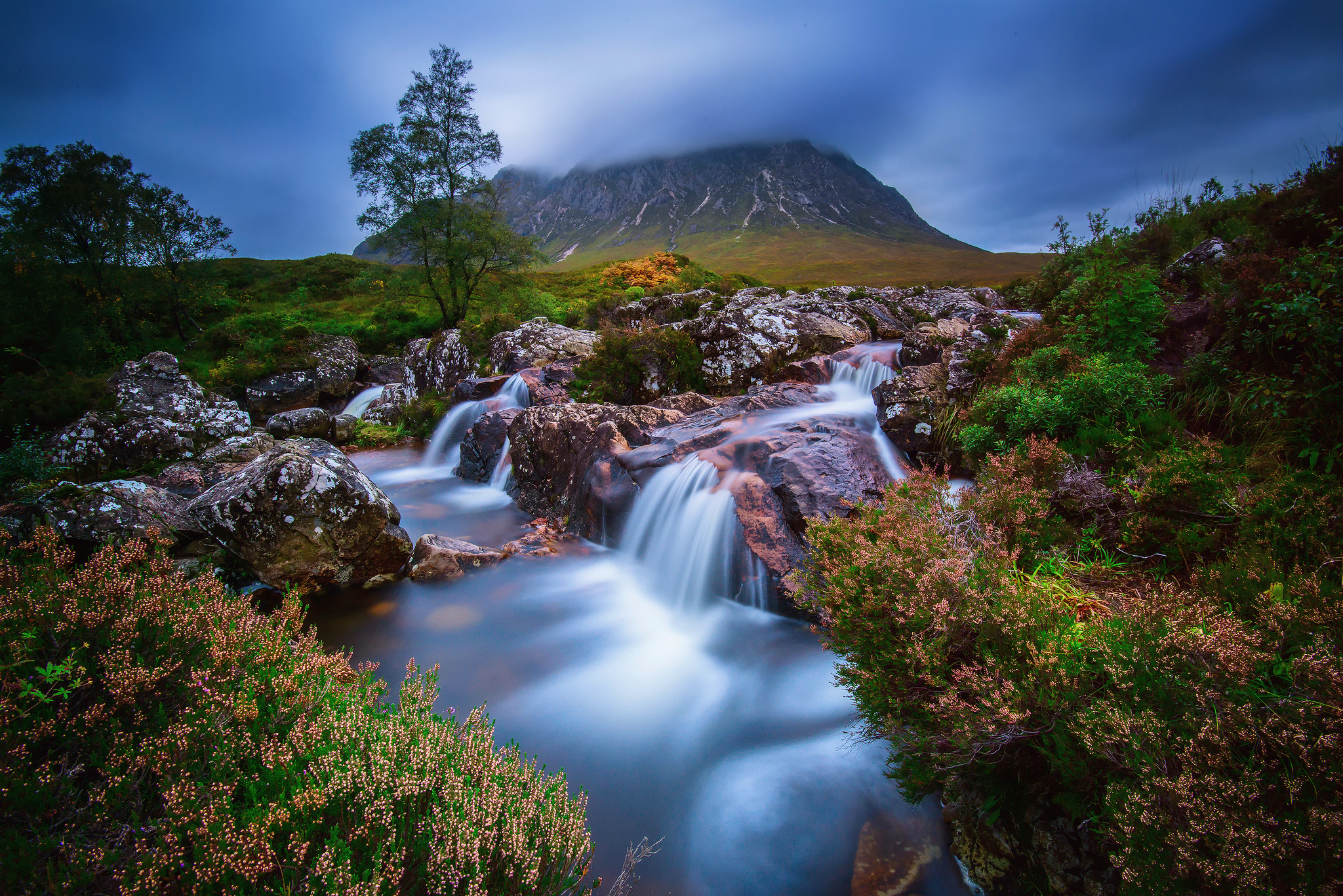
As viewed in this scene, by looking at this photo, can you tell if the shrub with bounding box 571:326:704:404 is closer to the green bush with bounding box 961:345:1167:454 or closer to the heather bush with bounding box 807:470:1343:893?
the green bush with bounding box 961:345:1167:454

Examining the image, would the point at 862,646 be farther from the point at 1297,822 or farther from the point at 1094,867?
the point at 1297,822

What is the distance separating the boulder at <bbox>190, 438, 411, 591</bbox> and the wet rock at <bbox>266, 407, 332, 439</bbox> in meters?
11.3

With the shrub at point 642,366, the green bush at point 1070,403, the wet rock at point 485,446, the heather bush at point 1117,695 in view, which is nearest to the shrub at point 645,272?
the shrub at point 642,366

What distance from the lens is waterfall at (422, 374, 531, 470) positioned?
53.0 ft

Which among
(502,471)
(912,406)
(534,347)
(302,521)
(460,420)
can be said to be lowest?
(502,471)

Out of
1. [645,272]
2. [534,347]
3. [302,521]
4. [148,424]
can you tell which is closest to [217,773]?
[302,521]

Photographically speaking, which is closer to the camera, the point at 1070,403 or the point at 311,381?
the point at 1070,403

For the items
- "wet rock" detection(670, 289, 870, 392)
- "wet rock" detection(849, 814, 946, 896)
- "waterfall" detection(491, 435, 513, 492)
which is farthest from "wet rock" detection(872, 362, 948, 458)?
"waterfall" detection(491, 435, 513, 492)

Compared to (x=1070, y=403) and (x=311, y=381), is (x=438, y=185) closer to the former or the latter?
(x=311, y=381)

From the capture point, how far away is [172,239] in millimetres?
27641

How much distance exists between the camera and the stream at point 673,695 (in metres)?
4.20

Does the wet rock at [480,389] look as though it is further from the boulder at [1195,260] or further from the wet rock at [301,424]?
the boulder at [1195,260]

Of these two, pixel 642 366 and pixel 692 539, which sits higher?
pixel 642 366

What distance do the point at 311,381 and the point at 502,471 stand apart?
14725mm
